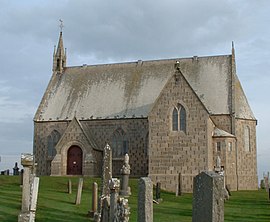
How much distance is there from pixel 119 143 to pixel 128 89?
5167 millimetres

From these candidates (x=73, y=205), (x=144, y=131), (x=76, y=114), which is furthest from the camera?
(x=76, y=114)

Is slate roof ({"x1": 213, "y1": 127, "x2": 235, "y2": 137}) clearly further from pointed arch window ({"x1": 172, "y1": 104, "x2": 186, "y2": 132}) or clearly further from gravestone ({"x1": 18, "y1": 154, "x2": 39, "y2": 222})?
gravestone ({"x1": 18, "y1": 154, "x2": 39, "y2": 222})

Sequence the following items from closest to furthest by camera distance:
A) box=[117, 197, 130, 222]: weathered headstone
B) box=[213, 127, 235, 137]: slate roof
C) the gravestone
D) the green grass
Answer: box=[117, 197, 130, 222]: weathered headstone, the gravestone, the green grass, box=[213, 127, 235, 137]: slate roof

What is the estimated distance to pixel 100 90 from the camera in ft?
142

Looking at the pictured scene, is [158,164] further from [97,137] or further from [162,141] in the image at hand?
[97,137]

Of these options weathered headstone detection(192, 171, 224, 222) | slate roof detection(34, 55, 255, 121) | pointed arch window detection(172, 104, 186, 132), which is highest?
slate roof detection(34, 55, 255, 121)

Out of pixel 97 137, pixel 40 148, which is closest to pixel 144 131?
pixel 97 137

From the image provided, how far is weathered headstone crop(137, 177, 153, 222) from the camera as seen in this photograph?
1005 centimetres

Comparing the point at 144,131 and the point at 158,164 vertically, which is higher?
Answer: the point at 144,131

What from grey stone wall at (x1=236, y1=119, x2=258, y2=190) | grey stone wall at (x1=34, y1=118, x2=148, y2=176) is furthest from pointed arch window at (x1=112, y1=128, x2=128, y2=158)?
grey stone wall at (x1=236, y1=119, x2=258, y2=190)

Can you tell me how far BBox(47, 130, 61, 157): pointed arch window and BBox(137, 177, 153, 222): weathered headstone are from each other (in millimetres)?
33182

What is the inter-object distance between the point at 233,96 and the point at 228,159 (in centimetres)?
557

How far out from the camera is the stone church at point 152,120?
34000 millimetres

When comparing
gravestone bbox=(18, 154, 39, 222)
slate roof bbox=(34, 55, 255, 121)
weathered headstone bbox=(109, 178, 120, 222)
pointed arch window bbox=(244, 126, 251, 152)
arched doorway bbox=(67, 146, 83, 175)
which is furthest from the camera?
arched doorway bbox=(67, 146, 83, 175)
